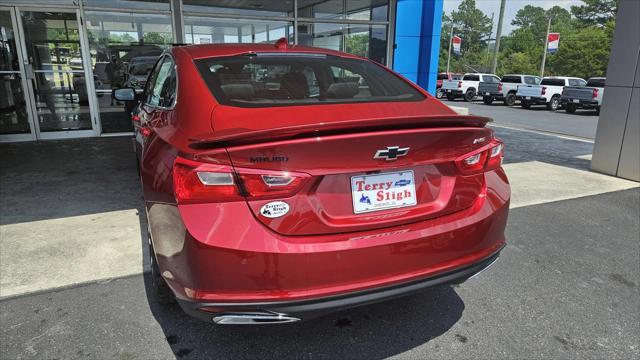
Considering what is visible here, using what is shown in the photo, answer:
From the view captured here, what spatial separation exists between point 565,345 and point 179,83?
2.59 m

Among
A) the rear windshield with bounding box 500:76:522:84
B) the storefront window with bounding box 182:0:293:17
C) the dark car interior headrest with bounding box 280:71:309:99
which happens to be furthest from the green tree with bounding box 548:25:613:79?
the dark car interior headrest with bounding box 280:71:309:99

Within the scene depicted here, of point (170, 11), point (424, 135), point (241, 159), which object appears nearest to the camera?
point (241, 159)

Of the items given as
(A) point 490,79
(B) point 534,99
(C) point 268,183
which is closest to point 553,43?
(A) point 490,79

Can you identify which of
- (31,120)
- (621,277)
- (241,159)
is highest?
(241,159)

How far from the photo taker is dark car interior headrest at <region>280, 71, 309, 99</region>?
256 centimetres

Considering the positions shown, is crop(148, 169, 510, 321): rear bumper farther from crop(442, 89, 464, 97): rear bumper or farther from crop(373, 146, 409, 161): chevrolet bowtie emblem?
crop(442, 89, 464, 97): rear bumper

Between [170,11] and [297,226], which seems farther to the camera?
[170,11]

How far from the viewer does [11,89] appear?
834 cm

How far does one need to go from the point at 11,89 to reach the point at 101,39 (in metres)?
1.91

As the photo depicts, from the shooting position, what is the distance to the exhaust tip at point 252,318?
70.9 inches

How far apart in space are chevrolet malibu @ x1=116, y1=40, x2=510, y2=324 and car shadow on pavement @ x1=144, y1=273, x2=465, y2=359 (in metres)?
0.50

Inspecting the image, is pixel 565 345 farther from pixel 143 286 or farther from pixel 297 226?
pixel 143 286

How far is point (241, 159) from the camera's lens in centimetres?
172

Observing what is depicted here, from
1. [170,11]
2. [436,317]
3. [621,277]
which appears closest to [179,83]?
[436,317]
